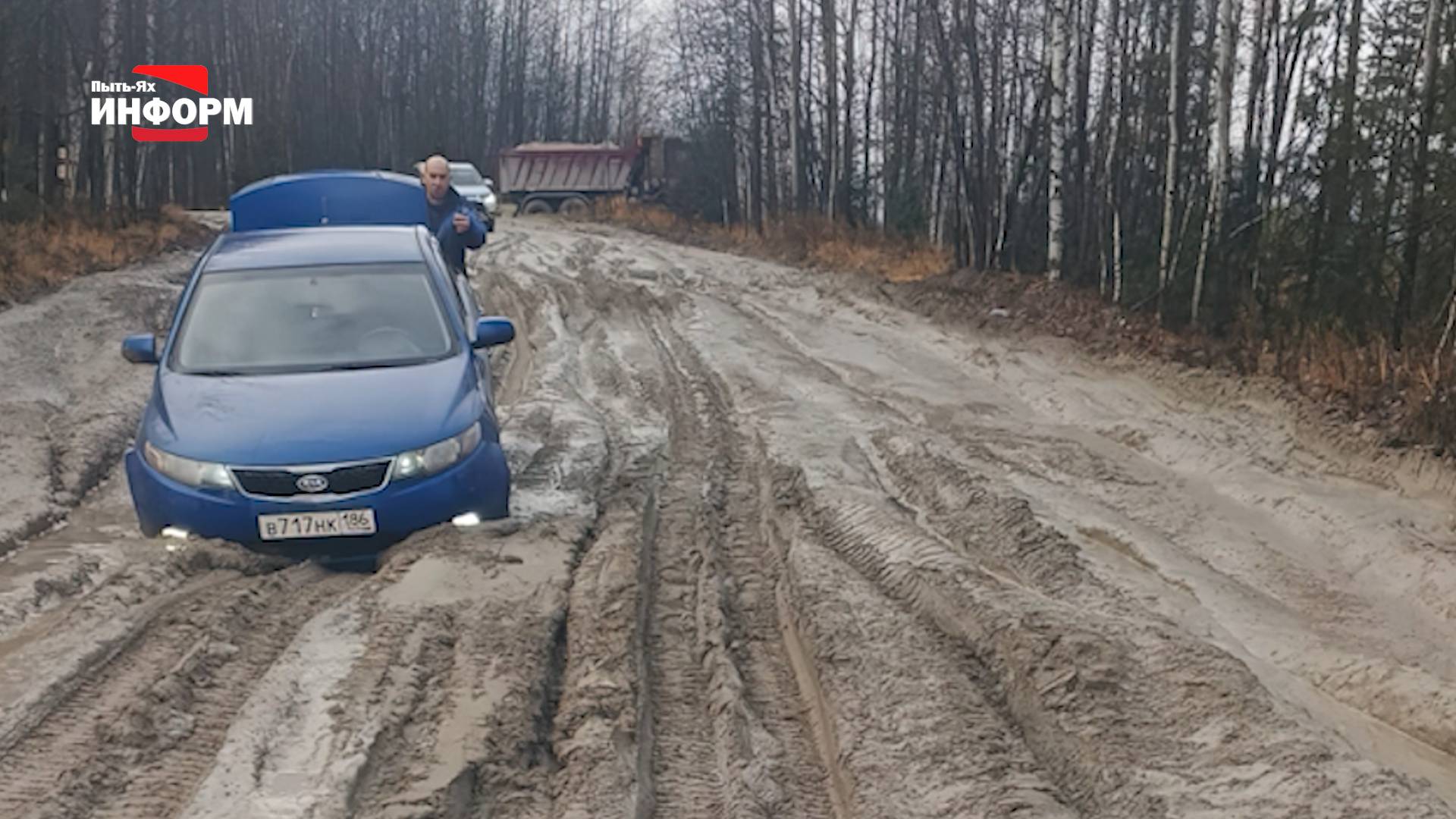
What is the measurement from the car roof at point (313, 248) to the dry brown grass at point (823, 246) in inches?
513

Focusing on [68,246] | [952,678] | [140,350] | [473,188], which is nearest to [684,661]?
[952,678]

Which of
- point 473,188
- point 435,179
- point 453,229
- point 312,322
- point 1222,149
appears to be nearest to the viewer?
point 312,322

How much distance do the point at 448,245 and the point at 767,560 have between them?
5564 millimetres

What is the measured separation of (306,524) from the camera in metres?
6.18

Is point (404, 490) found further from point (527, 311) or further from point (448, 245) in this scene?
point (527, 311)

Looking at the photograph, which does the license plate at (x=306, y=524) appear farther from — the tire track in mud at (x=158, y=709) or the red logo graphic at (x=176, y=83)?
the red logo graphic at (x=176, y=83)

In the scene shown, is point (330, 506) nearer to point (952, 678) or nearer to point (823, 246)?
point (952, 678)

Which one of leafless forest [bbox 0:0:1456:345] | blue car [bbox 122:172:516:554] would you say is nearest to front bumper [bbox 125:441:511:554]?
blue car [bbox 122:172:516:554]

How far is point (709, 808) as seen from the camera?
394cm

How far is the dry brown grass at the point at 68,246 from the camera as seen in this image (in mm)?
15547

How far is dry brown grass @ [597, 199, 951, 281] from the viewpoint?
2316cm

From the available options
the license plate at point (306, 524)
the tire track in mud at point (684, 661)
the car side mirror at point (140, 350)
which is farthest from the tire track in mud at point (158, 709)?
the car side mirror at point (140, 350)

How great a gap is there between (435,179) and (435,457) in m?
5.21

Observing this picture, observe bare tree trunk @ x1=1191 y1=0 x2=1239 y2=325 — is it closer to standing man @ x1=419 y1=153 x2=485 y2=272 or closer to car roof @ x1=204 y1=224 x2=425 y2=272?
standing man @ x1=419 y1=153 x2=485 y2=272
